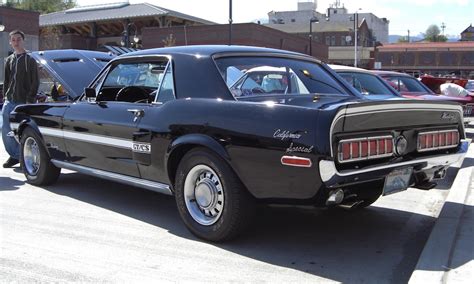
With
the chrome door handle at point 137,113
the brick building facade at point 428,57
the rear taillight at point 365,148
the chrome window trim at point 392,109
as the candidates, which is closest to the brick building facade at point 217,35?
the chrome door handle at point 137,113

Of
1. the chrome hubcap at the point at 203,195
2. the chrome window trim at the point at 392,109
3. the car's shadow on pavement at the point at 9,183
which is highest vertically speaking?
the chrome window trim at the point at 392,109

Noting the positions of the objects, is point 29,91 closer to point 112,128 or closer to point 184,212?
point 112,128

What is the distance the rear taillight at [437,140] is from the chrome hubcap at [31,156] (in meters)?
4.63

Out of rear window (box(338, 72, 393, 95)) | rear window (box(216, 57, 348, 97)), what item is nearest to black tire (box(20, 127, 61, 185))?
rear window (box(216, 57, 348, 97))

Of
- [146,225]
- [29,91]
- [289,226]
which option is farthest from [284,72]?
[29,91]

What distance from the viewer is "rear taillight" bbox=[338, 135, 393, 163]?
3705mm

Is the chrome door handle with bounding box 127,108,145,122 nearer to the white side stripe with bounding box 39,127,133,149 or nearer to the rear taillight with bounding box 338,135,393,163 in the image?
the white side stripe with bounding box 39,127,133,149

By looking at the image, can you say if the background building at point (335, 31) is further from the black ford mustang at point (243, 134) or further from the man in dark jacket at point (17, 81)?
the black ford mustang at point (243, 134)

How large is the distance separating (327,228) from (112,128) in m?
2.31

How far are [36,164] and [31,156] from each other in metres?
0.13

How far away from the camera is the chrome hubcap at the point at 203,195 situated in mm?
4328

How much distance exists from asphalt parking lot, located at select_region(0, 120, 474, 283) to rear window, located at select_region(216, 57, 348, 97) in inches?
43.7

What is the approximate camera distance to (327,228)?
4.97 m

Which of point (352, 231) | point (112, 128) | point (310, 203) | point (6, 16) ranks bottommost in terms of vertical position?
point (352, 231)
